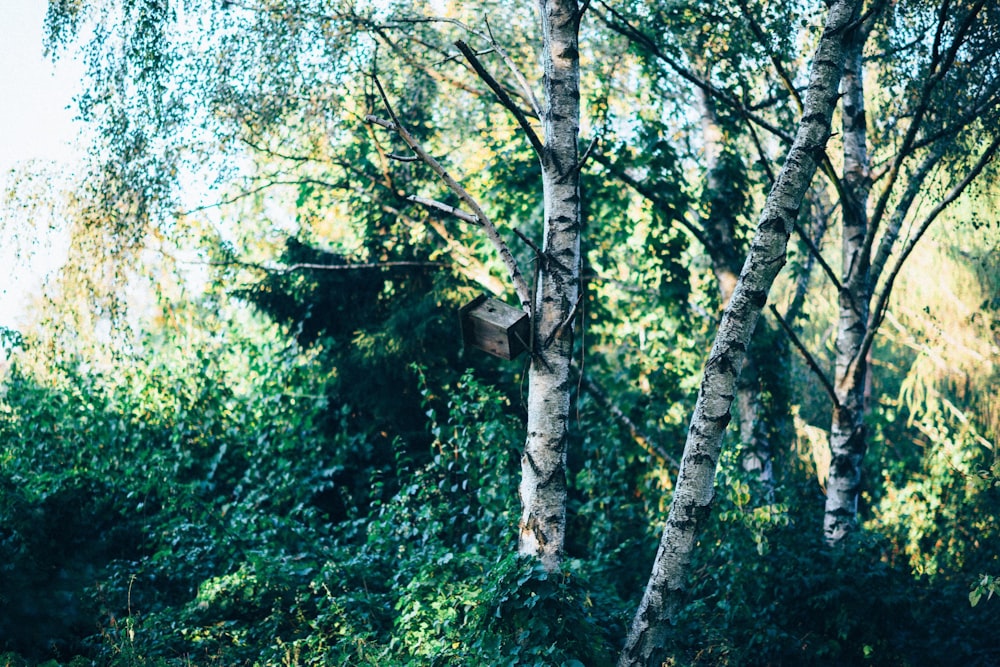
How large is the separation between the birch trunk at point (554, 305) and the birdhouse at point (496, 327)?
9 centimetres

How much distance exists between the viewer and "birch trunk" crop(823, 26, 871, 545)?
21.0 feet

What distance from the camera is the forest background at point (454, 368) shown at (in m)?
5.05

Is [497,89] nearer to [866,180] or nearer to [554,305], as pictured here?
[554,305]

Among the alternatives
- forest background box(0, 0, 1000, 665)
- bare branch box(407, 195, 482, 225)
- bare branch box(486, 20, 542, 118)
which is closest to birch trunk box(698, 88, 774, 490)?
forest background box(0, 0, 1000, 665)

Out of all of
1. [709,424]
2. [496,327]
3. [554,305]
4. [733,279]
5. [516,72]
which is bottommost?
[709,424]

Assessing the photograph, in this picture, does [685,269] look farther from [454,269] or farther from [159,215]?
[159,215]

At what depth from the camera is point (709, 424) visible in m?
4.28

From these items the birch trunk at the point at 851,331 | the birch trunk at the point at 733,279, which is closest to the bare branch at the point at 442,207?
the birch trunk at the point at 851,331

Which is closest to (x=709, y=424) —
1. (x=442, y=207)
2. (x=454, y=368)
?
(x=442, y=207)

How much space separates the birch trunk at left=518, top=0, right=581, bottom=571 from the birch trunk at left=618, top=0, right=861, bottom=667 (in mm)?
575

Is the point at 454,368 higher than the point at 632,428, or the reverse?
the point at 454,368

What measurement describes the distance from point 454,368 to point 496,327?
4.01 metres

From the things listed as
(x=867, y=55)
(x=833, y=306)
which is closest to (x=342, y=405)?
(x=867, y=55)

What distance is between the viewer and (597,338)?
29.3ft
